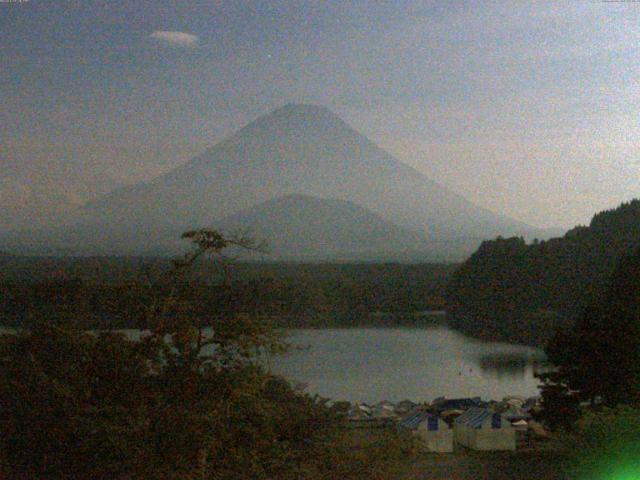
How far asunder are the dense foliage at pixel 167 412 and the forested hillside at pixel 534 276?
78.2ft

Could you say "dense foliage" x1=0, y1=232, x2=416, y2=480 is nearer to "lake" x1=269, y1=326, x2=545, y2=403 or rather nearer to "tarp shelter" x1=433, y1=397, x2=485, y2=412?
"lake" x1=269, y1=326, x2=545, y2=403

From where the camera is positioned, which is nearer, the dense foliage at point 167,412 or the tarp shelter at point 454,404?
the dense foliage at point 167,412

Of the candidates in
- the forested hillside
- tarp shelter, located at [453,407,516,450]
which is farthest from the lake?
tarp shelter, located at [453,407,516,450]

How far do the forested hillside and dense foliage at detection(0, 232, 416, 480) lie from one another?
23.8 m

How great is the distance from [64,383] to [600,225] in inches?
1164

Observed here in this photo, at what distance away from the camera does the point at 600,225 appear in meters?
30.1

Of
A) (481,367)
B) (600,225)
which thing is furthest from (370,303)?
(481,367)

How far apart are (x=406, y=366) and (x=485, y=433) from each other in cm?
1270

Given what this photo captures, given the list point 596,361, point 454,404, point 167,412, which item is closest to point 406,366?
point 454,404

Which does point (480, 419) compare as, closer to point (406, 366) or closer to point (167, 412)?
point (167, 412)

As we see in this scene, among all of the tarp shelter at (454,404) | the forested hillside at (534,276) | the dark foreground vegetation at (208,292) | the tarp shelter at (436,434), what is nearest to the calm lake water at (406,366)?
the dark foreground vegetation at (208,292)

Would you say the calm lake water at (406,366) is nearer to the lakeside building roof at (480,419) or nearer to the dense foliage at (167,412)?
the lakeside building roof at (480,419)

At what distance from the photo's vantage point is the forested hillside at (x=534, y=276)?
27.1 meters

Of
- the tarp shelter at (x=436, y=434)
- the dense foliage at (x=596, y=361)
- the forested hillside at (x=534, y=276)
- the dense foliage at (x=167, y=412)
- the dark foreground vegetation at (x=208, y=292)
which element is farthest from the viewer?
the forested hillside at (x=534, y=276)
